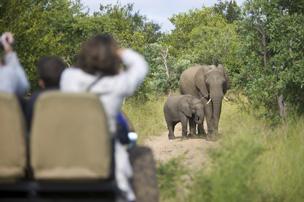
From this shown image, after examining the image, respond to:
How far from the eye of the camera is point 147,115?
82.2ft

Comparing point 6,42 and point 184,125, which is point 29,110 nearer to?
point 6,42

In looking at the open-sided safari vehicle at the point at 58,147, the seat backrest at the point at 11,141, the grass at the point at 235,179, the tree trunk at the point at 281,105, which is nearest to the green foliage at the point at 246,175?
the grass at the point at 235,179

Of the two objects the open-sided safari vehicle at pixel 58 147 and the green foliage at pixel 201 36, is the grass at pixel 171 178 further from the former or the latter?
the green foliage at pixel 201 36

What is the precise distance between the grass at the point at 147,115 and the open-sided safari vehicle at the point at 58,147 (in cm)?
1348

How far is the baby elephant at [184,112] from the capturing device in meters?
19.7

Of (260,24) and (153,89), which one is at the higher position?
(260,24)

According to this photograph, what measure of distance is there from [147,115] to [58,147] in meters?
20.0

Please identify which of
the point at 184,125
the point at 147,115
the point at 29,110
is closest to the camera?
the point at 29,110

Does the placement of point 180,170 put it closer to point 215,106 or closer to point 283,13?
point 283,13

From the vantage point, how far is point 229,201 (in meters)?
7.37

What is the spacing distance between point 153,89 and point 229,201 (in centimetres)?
2746

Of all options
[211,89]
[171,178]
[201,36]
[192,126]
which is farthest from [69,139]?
[201,36]

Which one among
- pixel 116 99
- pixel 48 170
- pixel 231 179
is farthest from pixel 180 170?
pixel 48 170

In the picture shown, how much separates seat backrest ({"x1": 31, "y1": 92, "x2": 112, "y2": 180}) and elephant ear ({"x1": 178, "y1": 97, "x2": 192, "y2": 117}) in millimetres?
14809
